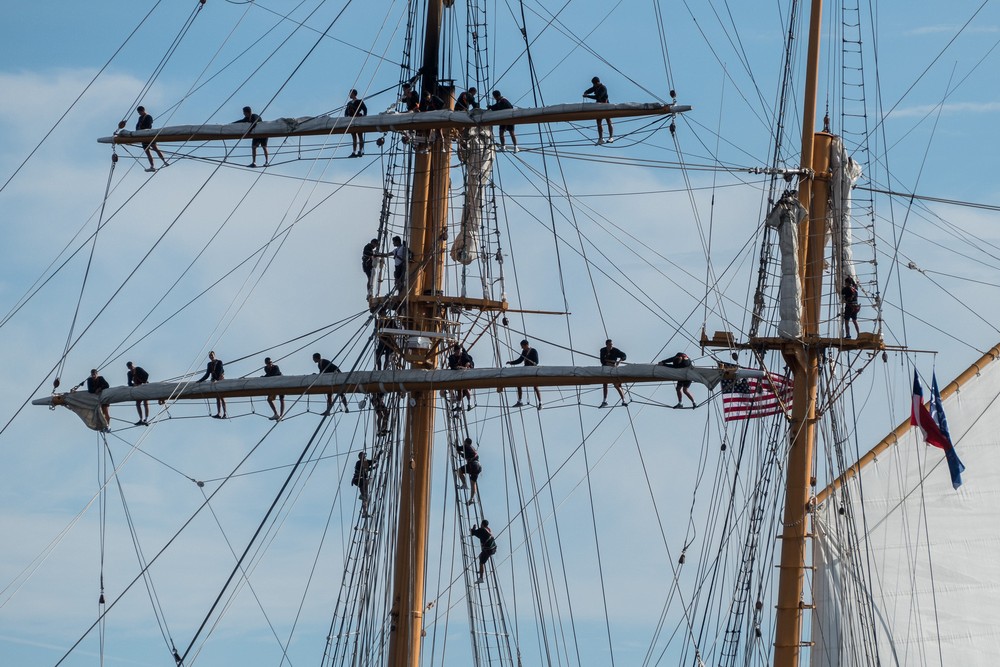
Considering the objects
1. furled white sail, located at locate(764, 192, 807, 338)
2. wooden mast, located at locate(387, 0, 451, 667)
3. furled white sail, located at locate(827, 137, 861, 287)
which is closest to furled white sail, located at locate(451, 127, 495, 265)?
wooden mast, located at locate(387, 0, 451, 667)

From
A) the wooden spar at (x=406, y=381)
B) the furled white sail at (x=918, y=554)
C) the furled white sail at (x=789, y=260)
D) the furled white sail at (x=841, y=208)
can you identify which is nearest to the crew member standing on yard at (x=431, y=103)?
the wooden spar at (x=406, y=381)

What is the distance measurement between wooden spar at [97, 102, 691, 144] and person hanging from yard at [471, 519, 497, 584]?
840 centimetres

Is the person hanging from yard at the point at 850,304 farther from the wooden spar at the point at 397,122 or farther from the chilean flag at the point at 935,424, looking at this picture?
the wooden spar at the point at 397,122

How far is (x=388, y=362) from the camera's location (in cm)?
6712

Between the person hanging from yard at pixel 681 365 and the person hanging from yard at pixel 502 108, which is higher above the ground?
the person hanging from yard at pixel 502 108

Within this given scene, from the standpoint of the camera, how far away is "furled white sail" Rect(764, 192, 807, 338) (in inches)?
2677

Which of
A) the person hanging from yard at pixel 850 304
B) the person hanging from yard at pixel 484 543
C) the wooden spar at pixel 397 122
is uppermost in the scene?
the wooden spar at pixel 397 122

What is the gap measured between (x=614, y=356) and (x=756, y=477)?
17.1 feet

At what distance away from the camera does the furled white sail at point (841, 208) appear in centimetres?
6900

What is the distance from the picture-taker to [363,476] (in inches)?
2625

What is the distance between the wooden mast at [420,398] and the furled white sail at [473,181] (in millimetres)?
425

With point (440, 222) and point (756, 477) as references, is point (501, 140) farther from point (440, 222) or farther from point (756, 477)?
point (756, 477)

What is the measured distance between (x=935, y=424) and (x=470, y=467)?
10.7 metres

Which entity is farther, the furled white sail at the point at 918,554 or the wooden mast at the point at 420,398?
the furled white sail at the point at 918,554
